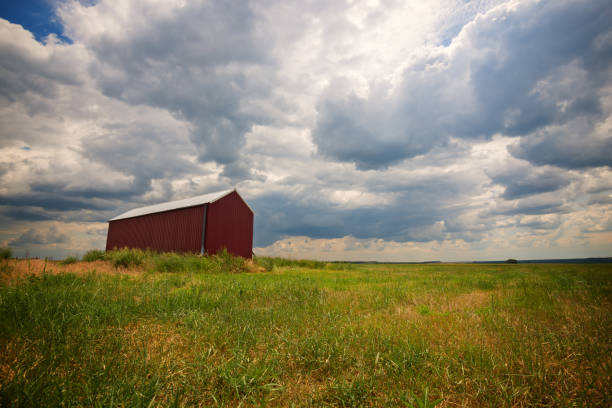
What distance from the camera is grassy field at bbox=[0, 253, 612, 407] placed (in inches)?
108

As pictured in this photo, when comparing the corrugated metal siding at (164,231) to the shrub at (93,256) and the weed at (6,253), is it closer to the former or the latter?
the shrub at (93,256)

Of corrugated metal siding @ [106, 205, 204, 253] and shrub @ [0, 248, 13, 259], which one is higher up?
corrugated metal siding @ [106, 205, 204, 253]

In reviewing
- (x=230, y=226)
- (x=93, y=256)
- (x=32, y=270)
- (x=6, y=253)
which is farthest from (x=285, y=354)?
(x=93, y=256)

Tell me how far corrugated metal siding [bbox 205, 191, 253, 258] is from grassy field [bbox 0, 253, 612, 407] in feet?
60.3

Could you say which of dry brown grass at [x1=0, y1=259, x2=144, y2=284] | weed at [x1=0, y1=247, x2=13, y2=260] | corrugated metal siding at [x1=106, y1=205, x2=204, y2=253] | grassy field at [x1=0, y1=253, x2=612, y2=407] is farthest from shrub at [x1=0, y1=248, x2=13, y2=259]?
grassy field at [x1=0, y1=253, x2=612, y2=407]

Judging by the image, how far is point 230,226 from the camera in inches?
1026

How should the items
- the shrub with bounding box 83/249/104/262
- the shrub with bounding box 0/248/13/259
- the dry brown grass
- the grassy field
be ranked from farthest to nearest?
the shrub with bounding box 83/249/104/262, the shrub with bounding box 0/248/13/259, the dry brown grass, the grassy field

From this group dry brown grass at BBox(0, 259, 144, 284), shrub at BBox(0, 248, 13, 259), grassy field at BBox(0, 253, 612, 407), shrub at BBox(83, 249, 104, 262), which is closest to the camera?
grassy field at BBox(0, 253, 612, 407)

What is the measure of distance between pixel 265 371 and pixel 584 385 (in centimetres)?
353

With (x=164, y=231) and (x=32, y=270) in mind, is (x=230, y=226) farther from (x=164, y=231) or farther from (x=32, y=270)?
(x=32, y=270)

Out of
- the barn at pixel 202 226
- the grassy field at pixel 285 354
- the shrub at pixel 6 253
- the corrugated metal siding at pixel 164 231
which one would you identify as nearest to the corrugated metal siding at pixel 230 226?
the barn at pixel 202 226

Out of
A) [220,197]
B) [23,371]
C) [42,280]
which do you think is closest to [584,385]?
[23,371]

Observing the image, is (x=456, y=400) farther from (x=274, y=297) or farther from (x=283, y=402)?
(x=274, y=297)

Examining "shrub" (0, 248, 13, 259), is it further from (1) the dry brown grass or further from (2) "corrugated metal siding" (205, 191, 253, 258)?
(2) "corrugated metal siding" (205, 191, 253, 258)
